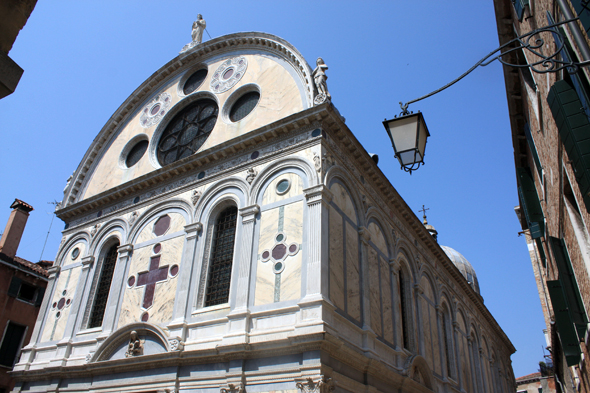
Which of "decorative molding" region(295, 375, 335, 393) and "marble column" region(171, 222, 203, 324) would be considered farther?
"marble column" region(171, 222, 203, 324)

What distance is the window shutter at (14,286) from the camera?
20.6m

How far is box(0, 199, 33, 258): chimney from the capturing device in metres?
22.0

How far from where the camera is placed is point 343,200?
13.3 m

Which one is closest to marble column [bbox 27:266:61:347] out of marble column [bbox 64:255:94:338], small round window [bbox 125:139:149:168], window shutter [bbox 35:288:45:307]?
marble column [bbox 64:255:94:338]

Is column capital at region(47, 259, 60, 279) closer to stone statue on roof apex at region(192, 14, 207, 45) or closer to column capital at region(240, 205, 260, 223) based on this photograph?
column capital at region(240, 205, 260, 223)

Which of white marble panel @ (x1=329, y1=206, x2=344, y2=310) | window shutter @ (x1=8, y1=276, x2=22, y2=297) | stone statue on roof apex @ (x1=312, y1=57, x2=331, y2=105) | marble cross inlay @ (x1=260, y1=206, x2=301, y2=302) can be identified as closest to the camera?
white marble panel @ (x1=329, y1=206, x2=344, y2=310)

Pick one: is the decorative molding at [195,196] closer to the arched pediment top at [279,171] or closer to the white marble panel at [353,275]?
the arched pediment top at [279,171]

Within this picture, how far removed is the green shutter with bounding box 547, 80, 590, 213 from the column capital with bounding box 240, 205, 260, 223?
26.4ft

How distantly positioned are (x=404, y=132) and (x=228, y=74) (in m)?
12.3

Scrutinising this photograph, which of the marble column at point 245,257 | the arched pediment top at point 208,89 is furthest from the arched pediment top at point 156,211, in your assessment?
the marble column at point 245,257

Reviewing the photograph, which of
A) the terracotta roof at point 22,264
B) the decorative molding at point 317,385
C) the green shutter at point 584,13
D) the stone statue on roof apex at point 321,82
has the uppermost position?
the stone statue on roof apex at point 321,82

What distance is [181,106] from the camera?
707 inches

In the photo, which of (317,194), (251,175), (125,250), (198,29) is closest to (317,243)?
(317,194)

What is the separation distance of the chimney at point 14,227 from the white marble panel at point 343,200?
1723 cm
